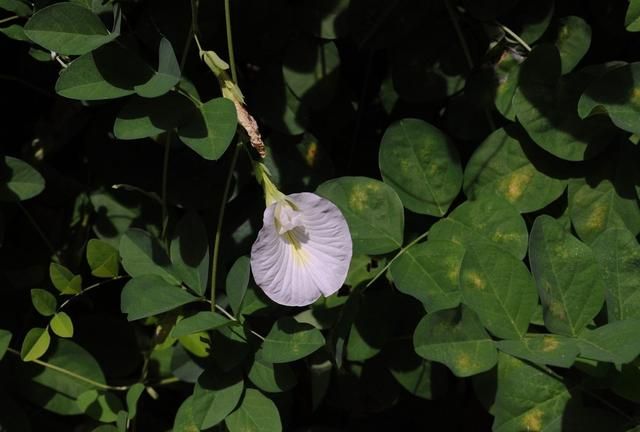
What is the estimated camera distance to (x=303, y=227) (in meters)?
1.01

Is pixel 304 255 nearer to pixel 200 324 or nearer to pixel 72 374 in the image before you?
pixel 200 324

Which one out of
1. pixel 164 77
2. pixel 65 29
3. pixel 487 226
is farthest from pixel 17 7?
pixel 487 226

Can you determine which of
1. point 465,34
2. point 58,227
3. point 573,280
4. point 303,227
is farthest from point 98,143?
point 573,280

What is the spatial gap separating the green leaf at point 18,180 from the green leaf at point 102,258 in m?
0.11

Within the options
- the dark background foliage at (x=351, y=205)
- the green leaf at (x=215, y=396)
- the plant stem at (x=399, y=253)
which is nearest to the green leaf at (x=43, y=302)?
the dark background foliage at (x=351, y=205)

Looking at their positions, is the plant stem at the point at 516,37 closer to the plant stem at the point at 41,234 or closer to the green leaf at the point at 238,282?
the green leaf at the point at 238,282

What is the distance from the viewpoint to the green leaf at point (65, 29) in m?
1.00

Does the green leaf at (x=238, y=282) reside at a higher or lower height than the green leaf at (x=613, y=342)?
lower

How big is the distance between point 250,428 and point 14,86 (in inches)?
26.8

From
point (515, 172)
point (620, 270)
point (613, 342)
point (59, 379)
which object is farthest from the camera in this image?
point (59, 379)

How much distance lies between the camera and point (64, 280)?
119 centimetres

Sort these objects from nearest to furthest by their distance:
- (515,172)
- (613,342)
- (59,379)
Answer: (613,342) → (515,172) → (59,379)

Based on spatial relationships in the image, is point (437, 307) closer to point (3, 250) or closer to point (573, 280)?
point (573, 280)

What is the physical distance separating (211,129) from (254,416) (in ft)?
1.26
